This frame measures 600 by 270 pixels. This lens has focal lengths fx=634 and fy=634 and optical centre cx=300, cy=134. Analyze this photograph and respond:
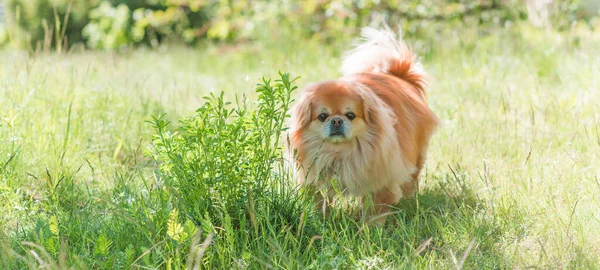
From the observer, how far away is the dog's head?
3139 mm

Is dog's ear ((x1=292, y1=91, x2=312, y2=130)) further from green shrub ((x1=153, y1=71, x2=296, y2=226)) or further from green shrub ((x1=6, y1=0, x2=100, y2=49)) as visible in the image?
green shrub ((x1=6, y1=0, x2=100, y2=49))

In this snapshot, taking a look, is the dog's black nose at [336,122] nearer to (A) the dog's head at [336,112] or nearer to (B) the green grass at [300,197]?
(A) the dog's head at [336,112]

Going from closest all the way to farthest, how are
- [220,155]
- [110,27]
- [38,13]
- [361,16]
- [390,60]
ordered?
[220,155] → [390,60] → [361,16] → [110,27] → [38,13]

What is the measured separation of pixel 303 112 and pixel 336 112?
0.17 meters

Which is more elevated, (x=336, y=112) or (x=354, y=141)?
(x=336, y=112)

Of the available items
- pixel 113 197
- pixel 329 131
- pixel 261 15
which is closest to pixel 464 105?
pixel 329 131

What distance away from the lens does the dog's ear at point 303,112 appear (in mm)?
3230

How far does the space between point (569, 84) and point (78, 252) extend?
12.8 feet

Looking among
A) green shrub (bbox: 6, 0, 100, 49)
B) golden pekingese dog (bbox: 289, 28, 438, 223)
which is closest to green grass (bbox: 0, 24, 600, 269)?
golden pekingese dog (bbox: 289, 28, 438, 223)

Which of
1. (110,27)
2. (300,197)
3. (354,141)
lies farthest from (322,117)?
(110,27)

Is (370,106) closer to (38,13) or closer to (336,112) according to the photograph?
(336,112)

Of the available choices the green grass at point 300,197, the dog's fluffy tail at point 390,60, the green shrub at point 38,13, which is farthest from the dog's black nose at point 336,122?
the green shrub at point 38,13

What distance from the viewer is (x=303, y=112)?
3236 millimetres

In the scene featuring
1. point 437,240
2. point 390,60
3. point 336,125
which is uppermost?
point 390,60
